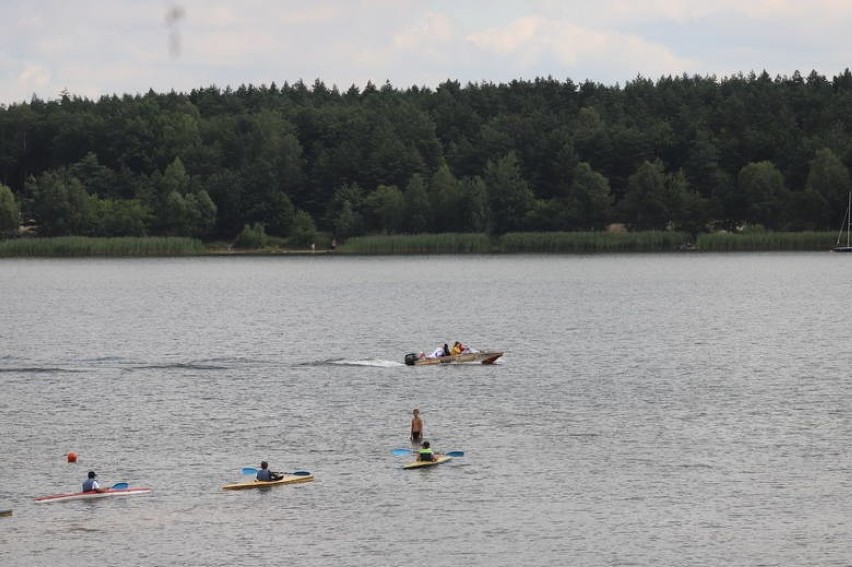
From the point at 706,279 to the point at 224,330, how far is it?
76.3m

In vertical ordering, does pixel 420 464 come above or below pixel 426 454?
below

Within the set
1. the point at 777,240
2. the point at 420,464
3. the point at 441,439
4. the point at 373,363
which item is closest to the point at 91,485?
the point at 420,464

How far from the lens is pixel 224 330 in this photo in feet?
379

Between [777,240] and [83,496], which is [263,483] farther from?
[777,240]

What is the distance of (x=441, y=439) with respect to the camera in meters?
62.2

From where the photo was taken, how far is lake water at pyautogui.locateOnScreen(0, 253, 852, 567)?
4694 cm

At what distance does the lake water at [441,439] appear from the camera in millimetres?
46938

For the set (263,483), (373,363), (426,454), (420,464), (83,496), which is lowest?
(83,496)

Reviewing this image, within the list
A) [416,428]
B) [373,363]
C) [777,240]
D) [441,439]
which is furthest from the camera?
[777,240]

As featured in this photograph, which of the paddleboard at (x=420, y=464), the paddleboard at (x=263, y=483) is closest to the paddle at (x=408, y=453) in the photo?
the paddleboard at (x=420, y=464)

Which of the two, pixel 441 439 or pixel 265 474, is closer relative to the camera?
pixel 265 474

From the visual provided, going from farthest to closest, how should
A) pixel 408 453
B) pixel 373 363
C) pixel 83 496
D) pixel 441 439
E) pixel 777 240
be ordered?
pixel 777 240
pixel 373 363
pixel 441 439
pixel 408 453
pixel 83 496

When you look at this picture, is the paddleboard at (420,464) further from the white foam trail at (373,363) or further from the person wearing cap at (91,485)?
the white foam trail at (373,363)

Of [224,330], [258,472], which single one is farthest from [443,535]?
[224,330]
